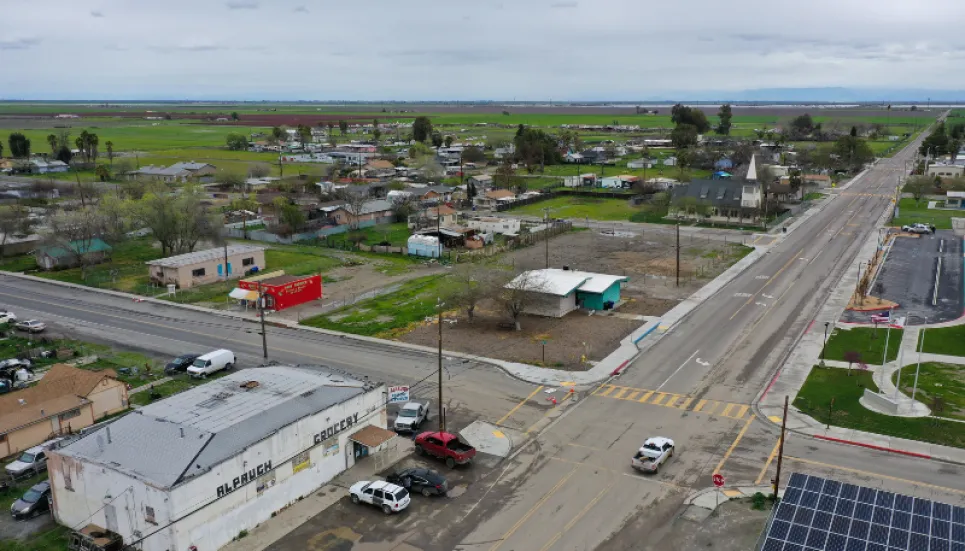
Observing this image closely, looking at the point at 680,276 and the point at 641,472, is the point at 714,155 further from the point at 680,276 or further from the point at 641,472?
the point at 641,472

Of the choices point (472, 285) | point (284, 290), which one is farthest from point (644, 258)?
point (284, 290)

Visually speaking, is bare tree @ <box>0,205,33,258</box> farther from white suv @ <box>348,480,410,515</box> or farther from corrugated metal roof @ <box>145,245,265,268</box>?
white suv @ <box>348,480,410,515</box>

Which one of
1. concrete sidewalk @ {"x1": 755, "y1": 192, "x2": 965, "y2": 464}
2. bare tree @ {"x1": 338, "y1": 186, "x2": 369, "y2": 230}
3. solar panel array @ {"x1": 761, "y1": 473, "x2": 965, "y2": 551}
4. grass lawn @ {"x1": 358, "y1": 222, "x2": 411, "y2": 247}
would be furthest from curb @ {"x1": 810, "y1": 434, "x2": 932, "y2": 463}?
bare tree @ {"x1": 338, "y1": 186, "x2": 369, "y2": 230}

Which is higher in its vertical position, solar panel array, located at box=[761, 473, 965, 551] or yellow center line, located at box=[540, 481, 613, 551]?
solar panel array, located at box=[761, 473, 965, 551]

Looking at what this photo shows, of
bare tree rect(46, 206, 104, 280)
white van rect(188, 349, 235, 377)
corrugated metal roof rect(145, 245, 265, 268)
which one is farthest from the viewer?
bare tree rect(46, 206, 104, 280)

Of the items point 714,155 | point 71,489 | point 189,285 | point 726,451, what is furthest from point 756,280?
point 714,155

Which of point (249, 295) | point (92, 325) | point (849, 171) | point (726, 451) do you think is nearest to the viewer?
point (726, 451)

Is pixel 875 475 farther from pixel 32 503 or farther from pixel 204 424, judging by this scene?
pixel 32 503
